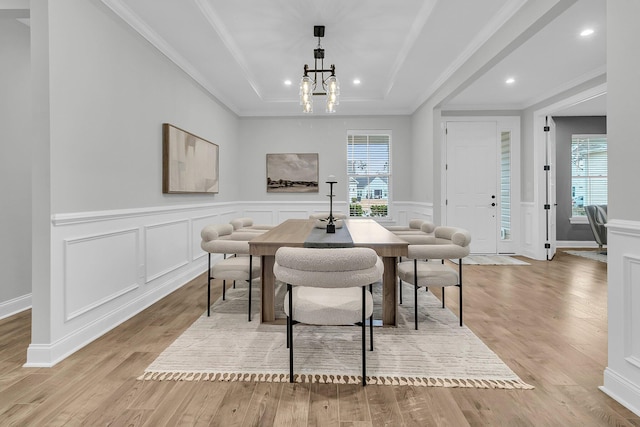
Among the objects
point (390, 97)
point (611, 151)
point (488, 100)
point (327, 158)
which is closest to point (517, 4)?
point (611, 151)

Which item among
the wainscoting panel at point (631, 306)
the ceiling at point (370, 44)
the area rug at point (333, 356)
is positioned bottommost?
the area rug at point (333, 356)

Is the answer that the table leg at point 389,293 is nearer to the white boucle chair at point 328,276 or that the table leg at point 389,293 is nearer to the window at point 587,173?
the white boucle chair at point 328,276

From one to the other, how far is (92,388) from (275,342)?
1.11 metres

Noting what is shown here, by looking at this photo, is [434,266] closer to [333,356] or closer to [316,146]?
[333,356]

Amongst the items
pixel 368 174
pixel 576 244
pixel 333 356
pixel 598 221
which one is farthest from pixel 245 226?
pixel 576 244

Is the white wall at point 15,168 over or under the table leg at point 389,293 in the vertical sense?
over

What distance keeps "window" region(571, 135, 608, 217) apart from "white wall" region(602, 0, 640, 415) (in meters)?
6.20

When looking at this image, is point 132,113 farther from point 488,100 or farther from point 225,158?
point 488,100

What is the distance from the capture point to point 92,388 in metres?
1.85

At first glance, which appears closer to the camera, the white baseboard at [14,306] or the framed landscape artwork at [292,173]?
the white baseboard at [14,306]

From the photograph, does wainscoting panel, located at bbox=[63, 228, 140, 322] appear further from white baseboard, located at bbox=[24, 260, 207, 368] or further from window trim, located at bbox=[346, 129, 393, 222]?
window trim, located at bbox=[346, 129, 393, 222]

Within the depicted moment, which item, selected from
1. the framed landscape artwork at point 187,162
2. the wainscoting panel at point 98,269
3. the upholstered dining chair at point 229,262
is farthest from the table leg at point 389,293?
the framed landscape artwork at point 187,162

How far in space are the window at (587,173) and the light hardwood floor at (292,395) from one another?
5345 mm

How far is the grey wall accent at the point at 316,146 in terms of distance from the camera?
637 cm
